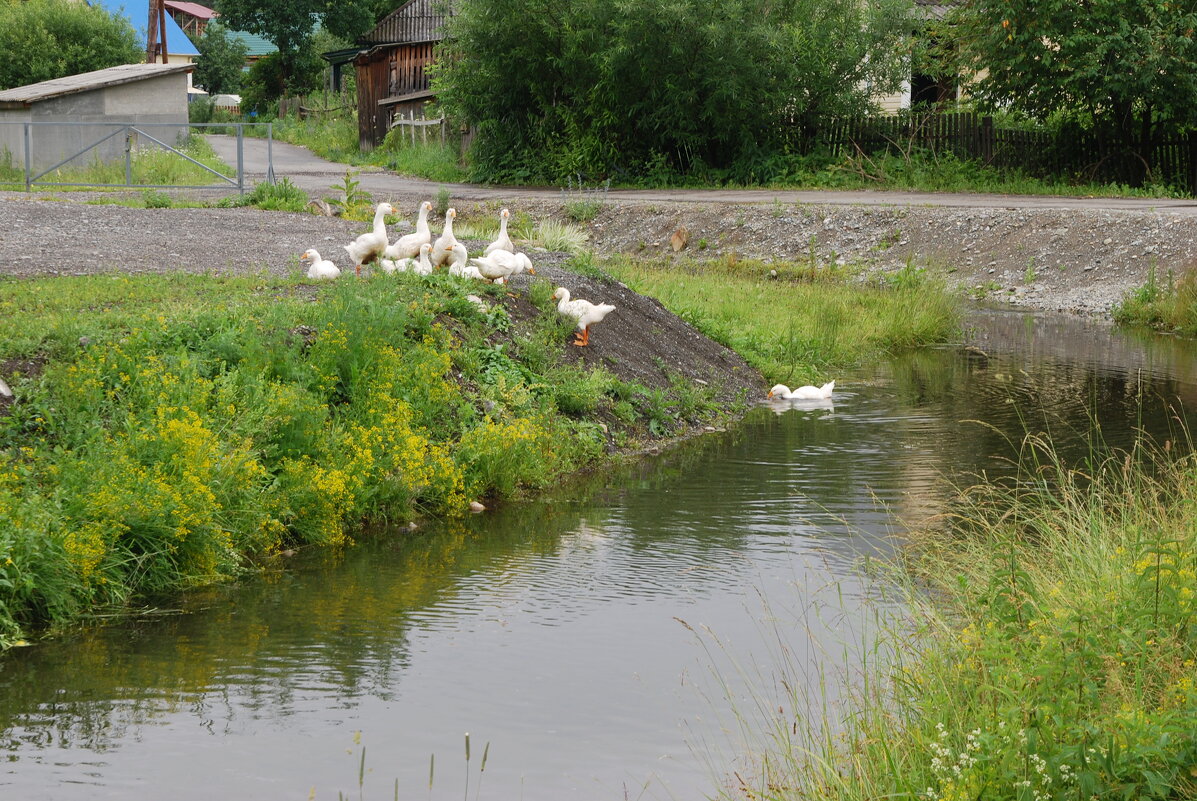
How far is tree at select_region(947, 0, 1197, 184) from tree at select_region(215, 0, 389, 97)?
137 ft

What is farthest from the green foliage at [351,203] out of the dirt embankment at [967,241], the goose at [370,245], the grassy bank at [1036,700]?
the grassy bank at [1036,700]

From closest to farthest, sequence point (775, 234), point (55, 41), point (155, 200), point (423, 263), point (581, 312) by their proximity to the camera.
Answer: point (581, 312) → point (423, 263) → point (155, 200) → point (775, 234) → point (55, 41)

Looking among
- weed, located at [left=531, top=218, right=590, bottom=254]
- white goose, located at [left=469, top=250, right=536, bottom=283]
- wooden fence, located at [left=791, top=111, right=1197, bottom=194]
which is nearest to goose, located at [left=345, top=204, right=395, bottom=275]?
white goose, located at [left=469, top=250, right=536, bottom=283]

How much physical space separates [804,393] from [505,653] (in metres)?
8.74

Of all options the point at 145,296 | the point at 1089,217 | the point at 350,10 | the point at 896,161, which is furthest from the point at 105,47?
the point at 145,296

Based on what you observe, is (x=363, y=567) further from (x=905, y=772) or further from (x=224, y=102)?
(x=224, y=102)

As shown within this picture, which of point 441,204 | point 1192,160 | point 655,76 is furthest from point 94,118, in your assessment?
point 1192,160

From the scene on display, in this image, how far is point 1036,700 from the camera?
4.68 metres

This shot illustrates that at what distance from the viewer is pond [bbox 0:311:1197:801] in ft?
19.3

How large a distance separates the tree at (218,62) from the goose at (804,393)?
65.9 m

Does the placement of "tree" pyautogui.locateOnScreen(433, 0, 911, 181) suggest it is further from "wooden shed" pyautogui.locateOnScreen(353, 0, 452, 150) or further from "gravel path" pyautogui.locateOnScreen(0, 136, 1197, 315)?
"wooden shed" pyautogui.locateOnScreen(353, 0, 452, 150)

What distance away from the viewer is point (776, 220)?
1143 inches

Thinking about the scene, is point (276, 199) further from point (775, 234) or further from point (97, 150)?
point (775, 234)

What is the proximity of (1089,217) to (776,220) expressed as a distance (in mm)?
6493
